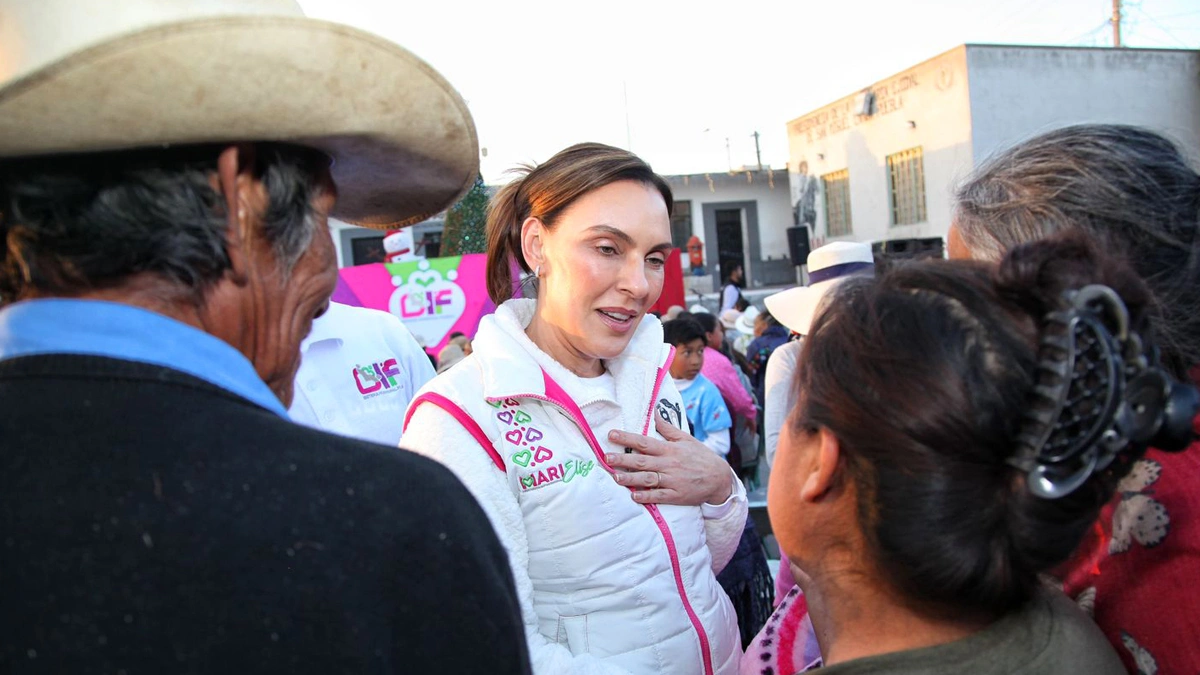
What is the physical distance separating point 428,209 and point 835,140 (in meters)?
22.5

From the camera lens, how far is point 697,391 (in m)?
4.69

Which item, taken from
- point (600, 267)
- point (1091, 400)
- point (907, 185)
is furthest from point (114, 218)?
point (907, 185)

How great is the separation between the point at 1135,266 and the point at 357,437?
4.32 ft

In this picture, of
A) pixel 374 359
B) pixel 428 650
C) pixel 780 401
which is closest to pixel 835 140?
pixel 780 401

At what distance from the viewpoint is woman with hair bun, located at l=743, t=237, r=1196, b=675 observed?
33.2 inches

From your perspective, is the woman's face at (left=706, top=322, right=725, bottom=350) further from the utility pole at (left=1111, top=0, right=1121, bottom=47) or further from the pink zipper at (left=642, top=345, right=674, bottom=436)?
the utility pole at (left=1111, top=0, right=1121, bottom=47)

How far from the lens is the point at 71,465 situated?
0.73 m

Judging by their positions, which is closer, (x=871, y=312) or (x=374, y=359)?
(x=871, y=312)

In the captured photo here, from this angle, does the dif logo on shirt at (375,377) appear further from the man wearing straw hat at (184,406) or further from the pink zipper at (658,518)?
the man wearing straw hat at (184,406)

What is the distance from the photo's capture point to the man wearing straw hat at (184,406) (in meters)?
0.72

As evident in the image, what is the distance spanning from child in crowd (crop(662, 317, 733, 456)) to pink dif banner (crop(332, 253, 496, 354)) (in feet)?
9.36

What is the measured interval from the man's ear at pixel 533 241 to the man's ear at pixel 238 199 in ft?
3.61

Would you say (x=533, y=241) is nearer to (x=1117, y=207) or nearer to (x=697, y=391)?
(x=1117, y=207)

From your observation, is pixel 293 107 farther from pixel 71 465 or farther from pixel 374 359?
pixel 374 359
